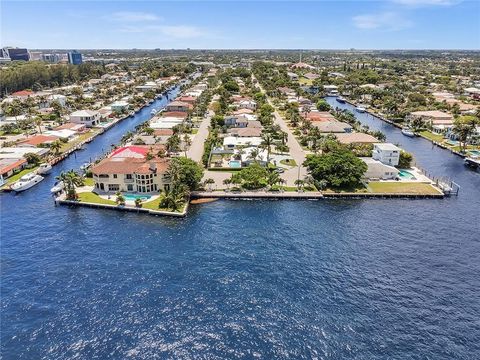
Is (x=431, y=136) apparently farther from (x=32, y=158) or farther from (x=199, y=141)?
(x=32, y=158)

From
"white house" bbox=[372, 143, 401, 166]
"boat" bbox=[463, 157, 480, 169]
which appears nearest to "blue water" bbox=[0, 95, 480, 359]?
"white house" bbox=[372, 143, 401, 166]

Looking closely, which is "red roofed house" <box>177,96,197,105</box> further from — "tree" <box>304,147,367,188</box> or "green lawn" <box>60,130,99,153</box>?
"tree" <box>304,147,367,188</box>

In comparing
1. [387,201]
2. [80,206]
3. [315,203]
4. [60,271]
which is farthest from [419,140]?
[60,271]

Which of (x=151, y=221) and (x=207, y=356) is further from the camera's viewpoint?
(x=151, y=221)

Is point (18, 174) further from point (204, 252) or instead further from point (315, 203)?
point (315, 203)

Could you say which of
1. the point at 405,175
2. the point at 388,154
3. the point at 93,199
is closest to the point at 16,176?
the point at 93,199

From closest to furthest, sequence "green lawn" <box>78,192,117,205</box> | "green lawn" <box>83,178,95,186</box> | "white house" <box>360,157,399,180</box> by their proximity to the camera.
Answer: "green lawn" <box>78,192,117,205</box>, "green lawn" <box>83,178,95,186</box>, "white house" <box>360,157,399,180</box>
